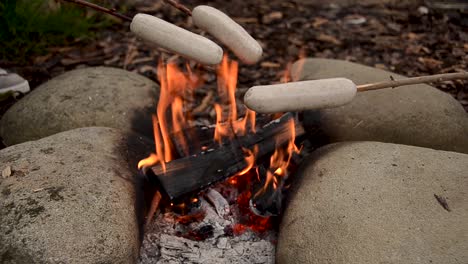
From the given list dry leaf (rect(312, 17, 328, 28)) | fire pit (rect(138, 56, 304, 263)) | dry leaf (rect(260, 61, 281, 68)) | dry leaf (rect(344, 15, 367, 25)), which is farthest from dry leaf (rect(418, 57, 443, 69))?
fire pit (rect(138, 56, 304, 263))

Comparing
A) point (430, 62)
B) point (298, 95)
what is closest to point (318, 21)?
point (430, 62)

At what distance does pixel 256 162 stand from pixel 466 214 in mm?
1184

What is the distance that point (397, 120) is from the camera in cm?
342

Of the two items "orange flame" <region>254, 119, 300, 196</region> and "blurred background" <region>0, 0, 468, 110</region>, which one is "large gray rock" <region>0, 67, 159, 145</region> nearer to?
"blurred background" <region>0, 0, 468, 110</region>

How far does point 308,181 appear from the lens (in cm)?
289

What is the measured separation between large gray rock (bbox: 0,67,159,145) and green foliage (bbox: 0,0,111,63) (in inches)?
47.7

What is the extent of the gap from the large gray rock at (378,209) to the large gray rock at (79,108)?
128 cm

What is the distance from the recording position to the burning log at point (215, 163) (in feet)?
9.58

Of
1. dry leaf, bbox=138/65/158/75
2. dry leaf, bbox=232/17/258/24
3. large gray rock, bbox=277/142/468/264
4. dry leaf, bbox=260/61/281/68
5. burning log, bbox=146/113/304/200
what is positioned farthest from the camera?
dry leaf, bbox=232/17/258/24

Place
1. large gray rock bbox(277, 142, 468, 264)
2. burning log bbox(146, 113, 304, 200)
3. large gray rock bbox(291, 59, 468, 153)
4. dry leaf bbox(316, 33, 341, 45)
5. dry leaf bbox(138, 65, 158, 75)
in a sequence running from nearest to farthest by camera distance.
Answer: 1. large gray rock bbox(277, 142, 468, 264)
2. burning log bbox(146, 113, 304, 200)
3. large gray rock bbox(291, 59, 468, 153)
4. dry leaf bbox(138, 65, 158, 75)
5. dry leaf bbox(316, 33, 341, 45)

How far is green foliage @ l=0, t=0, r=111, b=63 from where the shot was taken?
472cm

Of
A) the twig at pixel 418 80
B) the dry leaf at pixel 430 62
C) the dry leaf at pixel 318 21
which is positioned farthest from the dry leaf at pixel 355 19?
the twig at pixel 418 80

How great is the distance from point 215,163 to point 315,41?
2.77 meters

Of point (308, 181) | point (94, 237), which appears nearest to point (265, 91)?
point (308, 181)
